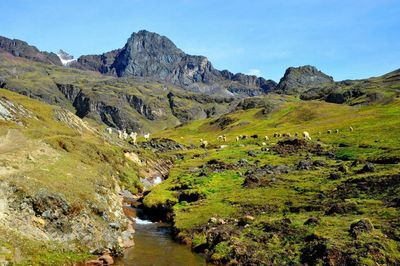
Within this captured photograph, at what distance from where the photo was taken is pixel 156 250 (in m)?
50.7

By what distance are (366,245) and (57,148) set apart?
5302cm

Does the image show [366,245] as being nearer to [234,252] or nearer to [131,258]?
[234,252]

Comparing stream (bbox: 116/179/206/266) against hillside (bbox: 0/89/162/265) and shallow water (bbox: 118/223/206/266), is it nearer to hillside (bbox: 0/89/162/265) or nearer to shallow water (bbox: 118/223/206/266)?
shallow water (bbox: 118/223/206/266)

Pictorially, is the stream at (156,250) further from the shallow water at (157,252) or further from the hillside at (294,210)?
the hillside at (294,210)

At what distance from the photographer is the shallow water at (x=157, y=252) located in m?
45.7

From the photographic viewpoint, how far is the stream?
150 ft

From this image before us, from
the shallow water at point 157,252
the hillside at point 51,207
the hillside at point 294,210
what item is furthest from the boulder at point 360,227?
the hillside at point 51,207

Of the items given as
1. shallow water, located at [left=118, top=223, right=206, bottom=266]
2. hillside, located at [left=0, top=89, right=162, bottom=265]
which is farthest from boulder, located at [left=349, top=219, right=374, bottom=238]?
hillside, located at [left=0, top=89, right=162, bottom=265]

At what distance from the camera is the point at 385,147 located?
96125mm

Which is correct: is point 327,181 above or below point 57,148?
below

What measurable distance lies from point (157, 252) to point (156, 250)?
0.90 meters

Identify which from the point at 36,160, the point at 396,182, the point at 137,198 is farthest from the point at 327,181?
the point at 36,160

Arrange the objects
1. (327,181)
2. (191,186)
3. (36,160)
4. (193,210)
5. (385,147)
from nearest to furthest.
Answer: (36,160), (193,210), (327,181), (191,186), (385,147)

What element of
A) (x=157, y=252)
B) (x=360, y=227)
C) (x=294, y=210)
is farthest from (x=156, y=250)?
(x=360, y=227)
